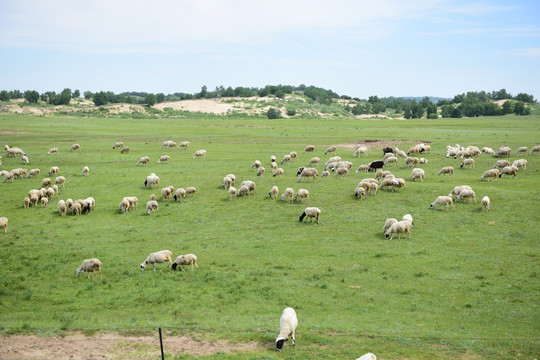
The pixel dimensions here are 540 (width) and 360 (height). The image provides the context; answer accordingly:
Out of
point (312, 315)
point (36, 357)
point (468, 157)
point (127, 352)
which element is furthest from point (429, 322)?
point (468, 157)

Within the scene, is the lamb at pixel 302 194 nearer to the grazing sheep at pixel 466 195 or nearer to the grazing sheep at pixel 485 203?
the grazing sheep at pixel 466 195

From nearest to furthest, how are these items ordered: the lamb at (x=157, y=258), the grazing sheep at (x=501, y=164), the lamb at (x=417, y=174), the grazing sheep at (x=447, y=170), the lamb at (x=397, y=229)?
the lamb at (x=157, y=258) → the lamb at (x=397, y=229) → the lamb at (x=417, y=174) → the grazing sheep at (x=447, y=170) → the grazing sheep at (x=501, y=164)

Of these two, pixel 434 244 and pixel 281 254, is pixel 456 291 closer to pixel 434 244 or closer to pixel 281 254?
pixel 434 244

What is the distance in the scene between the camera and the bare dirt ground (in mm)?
14047

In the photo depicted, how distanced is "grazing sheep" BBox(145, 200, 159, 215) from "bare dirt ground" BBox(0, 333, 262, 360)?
52.3 feet

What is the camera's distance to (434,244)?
79.6ft

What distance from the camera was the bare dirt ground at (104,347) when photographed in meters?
14.0

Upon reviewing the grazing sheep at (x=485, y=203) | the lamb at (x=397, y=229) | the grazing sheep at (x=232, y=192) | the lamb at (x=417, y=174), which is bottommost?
the lamb at (x=397, y=229)

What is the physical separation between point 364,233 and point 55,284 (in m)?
16.8

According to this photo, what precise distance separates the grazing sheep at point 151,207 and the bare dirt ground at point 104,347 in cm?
1594

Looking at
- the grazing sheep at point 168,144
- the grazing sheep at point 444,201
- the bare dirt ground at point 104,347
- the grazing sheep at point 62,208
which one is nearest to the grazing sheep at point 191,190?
the grazing sheep at point 62,208

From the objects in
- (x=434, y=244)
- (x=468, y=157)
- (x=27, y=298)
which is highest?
(x=468, y=157)

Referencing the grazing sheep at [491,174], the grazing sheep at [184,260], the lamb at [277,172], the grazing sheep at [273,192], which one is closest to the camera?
the grazing sheep at [184,260]

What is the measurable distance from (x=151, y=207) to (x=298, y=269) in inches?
546
